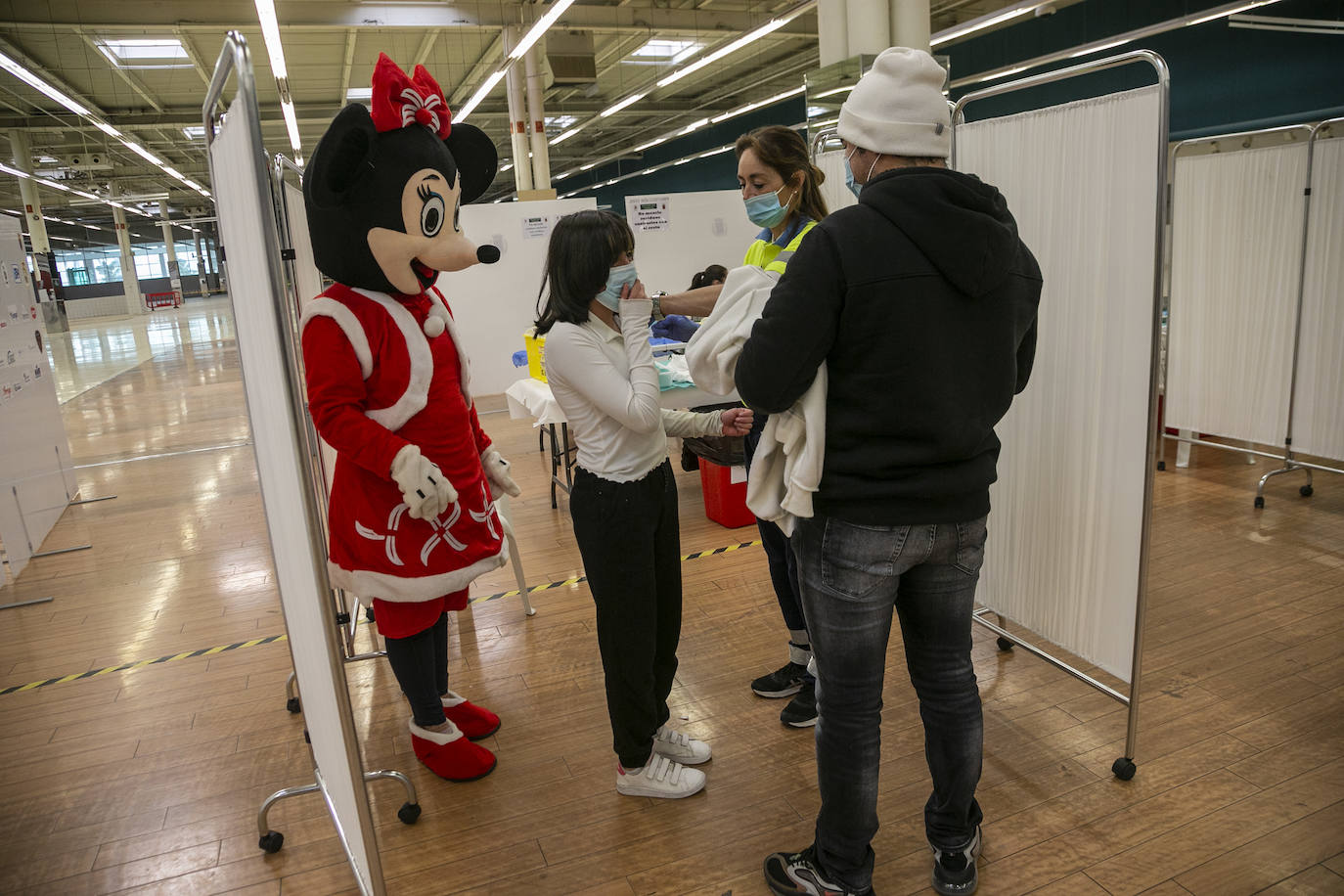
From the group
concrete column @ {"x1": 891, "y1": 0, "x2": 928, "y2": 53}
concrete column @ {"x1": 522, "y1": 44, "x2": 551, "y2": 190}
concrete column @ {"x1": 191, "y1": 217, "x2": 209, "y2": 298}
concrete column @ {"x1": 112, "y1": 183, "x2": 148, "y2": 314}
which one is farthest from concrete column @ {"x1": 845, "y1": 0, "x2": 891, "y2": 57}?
concrete column @ {"x1": 191, "y1": 217, "x2": 209, "y2": 298}

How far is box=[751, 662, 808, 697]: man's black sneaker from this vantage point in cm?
259

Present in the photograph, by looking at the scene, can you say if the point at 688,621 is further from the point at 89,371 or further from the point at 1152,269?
the point at 89,371

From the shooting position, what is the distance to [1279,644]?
8.96 ft

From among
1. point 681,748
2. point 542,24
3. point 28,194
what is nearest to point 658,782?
point 681,748

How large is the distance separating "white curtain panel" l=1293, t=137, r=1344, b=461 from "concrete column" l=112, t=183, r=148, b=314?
2532cm

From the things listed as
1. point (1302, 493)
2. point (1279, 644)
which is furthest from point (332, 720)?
point (1302, 493)

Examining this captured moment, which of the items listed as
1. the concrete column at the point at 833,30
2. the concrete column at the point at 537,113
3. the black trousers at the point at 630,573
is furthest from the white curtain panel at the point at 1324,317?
the concrete column at the point at 537,113

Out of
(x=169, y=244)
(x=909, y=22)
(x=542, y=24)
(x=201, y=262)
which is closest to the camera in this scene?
(x=909, y=22)

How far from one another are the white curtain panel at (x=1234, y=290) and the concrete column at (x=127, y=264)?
24.7 m

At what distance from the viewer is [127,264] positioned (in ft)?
87.5

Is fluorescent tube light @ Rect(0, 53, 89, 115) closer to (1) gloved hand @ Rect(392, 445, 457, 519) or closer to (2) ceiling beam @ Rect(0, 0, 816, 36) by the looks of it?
(2) ceiling beam @ Rect(0, 0, 816, 36)

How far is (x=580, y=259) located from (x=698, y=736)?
4.55ft

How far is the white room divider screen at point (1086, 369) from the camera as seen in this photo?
1.93 meters

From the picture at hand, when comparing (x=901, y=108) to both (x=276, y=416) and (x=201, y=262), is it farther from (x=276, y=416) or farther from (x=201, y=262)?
(x=201, y=262)
